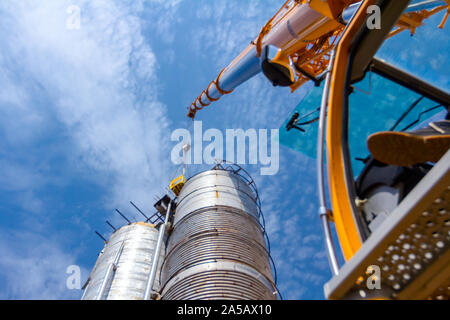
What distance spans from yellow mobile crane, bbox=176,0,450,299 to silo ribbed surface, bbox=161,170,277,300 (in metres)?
6.24

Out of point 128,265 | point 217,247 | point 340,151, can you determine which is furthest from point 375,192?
point 128,265

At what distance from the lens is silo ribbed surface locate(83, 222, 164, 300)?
12797 millimetres

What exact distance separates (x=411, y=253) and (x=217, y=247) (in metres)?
8.83

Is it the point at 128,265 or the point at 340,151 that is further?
the point at 128,265

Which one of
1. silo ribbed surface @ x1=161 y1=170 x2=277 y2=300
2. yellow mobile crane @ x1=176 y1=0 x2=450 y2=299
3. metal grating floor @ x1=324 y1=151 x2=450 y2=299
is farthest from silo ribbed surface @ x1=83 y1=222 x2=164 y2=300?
metal grating floor @ x1=324 y1=151 x2=450 y2=299

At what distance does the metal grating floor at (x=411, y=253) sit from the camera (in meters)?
2.13

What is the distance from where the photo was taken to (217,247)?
10742 millimetres

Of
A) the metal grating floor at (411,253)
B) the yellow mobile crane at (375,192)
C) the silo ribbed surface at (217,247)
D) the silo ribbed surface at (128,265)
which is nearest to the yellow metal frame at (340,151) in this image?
the yellow mobile crane at (375,192)

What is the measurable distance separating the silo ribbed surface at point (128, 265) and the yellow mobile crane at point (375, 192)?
10756 mm

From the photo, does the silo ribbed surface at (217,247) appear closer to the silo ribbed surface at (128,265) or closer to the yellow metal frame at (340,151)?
the silo ribbed surface at (128,265)

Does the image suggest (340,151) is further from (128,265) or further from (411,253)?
(128,265)

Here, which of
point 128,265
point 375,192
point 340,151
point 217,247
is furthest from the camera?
point 128,265

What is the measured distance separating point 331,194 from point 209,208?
9548mm
